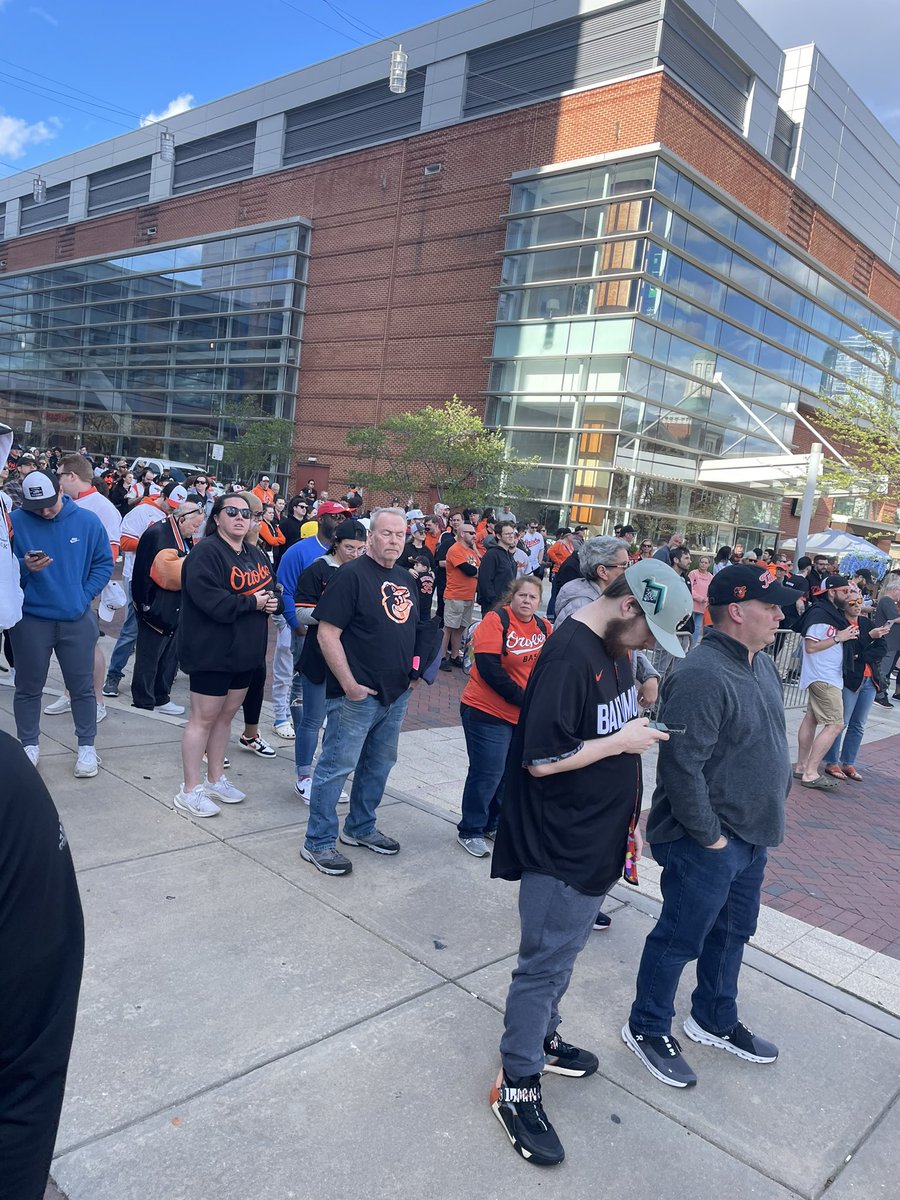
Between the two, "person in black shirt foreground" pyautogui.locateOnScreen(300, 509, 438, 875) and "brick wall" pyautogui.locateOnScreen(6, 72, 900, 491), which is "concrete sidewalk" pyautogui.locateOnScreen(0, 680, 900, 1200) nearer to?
"person in black shirt foreground" pyautogui.locateOnScreen(300, 509, 438, 875)

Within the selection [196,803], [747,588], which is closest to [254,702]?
[196,803]

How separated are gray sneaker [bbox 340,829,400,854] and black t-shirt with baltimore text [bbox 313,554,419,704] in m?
0.89

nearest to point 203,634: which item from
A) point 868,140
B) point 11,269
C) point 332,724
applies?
point 332,724

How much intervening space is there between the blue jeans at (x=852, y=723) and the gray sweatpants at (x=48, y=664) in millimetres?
6568

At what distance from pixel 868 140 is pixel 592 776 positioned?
42.7 m

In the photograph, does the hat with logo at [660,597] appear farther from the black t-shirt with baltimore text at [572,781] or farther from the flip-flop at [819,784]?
the flip-flop at [819,784]

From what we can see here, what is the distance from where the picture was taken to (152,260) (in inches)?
1773

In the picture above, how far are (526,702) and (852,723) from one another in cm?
647

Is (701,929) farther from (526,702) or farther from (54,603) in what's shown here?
(54,603)

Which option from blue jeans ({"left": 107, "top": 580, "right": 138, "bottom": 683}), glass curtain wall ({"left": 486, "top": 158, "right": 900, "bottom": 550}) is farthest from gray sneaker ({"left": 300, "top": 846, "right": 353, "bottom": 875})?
glass curtain wall ({"left": 486, "top": 158, "right": 900, "bottom": 550})

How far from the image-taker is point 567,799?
2688 mm

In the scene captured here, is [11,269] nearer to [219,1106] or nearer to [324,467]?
[324,467]

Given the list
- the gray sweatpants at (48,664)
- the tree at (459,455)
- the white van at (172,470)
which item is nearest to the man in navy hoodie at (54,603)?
the gray sweatpants at (48,664)

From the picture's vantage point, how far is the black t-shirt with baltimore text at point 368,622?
13.9 feet
